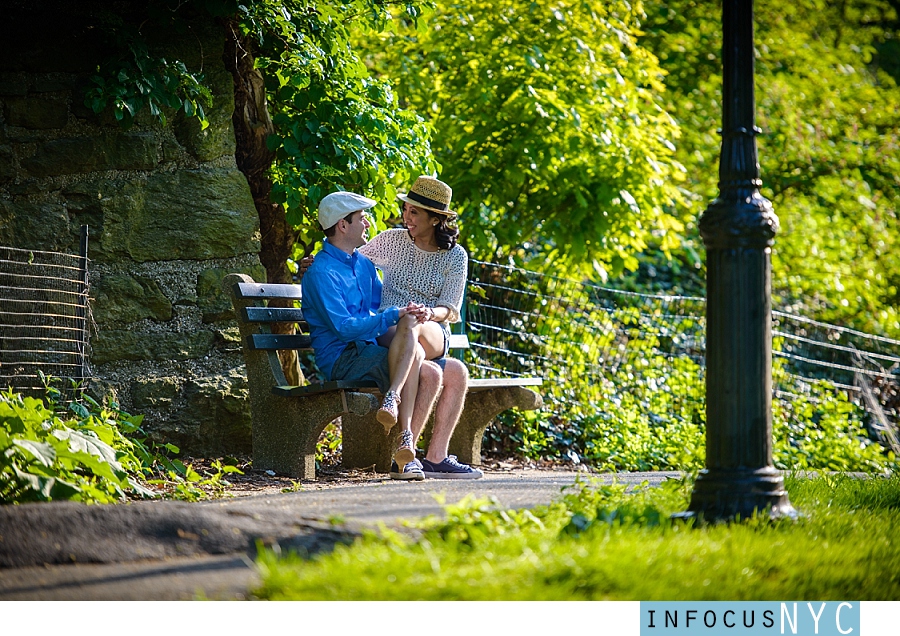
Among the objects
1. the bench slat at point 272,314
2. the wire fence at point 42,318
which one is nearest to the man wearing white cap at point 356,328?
the bench slat at point 272,314

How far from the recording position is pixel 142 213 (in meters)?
5.37

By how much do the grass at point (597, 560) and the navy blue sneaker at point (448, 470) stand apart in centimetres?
161

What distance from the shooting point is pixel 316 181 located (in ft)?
18.8

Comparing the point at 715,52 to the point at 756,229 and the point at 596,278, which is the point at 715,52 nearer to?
the point at 596,278

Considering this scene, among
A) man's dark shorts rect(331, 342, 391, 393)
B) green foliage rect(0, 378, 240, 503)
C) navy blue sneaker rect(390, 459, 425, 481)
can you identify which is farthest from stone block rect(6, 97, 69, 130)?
navy blue sneaker rect(390, 459, 425, 481)

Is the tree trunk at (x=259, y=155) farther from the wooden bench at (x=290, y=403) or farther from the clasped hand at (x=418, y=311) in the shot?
the clasped hand at (x=418, y=311)

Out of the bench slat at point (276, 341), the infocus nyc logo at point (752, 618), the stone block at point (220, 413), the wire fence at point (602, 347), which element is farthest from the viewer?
the wire fence at point (602, 347)

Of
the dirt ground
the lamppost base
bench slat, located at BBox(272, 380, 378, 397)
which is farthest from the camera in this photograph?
bench slat, located at BBox(272, 380, 378, 397)

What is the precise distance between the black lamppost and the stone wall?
2964 millimetres

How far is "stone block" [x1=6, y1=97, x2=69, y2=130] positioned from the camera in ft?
16.8

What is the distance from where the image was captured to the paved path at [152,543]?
251 centimetres

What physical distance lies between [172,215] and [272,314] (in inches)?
31.2

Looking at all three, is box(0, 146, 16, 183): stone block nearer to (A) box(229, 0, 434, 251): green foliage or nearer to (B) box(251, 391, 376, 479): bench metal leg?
(A) box(229, 0, 434, 251): green foliage


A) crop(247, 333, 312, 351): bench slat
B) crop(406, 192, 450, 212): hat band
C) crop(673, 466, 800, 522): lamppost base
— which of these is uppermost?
crop(406, 192, 450, 212): hat band
